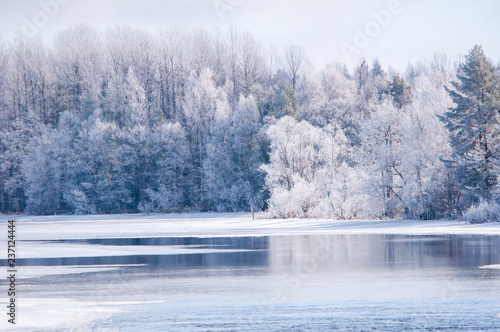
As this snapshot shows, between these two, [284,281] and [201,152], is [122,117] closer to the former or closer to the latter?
[201,152]

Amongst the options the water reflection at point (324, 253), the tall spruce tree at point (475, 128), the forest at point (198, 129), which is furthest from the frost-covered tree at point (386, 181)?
the water reflection at point (324, 253)

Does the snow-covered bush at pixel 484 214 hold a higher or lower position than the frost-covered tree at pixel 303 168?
lower

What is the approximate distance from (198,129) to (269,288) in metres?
59.7

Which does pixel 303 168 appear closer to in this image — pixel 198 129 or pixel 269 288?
pixel 198 129

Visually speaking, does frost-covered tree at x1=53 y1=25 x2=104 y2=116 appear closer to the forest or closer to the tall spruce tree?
the forest

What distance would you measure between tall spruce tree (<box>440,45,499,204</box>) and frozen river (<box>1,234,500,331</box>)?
15678mm

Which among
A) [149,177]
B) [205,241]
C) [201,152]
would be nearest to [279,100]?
[201,152]

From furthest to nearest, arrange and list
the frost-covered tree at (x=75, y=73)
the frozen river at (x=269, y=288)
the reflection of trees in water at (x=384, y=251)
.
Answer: the frost-covered tree at (x=75, y=73)
the reflection of trees in water at (x=384, y=251)
the frozen river at (x=269, y=288)

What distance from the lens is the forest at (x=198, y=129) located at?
161 feet

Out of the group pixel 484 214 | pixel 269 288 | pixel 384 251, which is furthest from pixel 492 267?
pixel 484 214

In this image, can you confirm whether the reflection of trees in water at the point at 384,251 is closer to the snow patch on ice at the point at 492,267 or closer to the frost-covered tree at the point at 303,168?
the snow patch on ice at the point at 492,267

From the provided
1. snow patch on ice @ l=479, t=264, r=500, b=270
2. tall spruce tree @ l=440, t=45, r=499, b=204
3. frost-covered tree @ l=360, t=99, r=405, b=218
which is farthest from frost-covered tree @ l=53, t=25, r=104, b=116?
snow patch on ice @ l=479, t=264, r=500, b=270

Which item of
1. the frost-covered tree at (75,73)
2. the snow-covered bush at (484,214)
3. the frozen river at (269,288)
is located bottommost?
the frozen river at (269,288)

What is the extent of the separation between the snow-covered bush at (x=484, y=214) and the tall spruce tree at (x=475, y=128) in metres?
3.75
